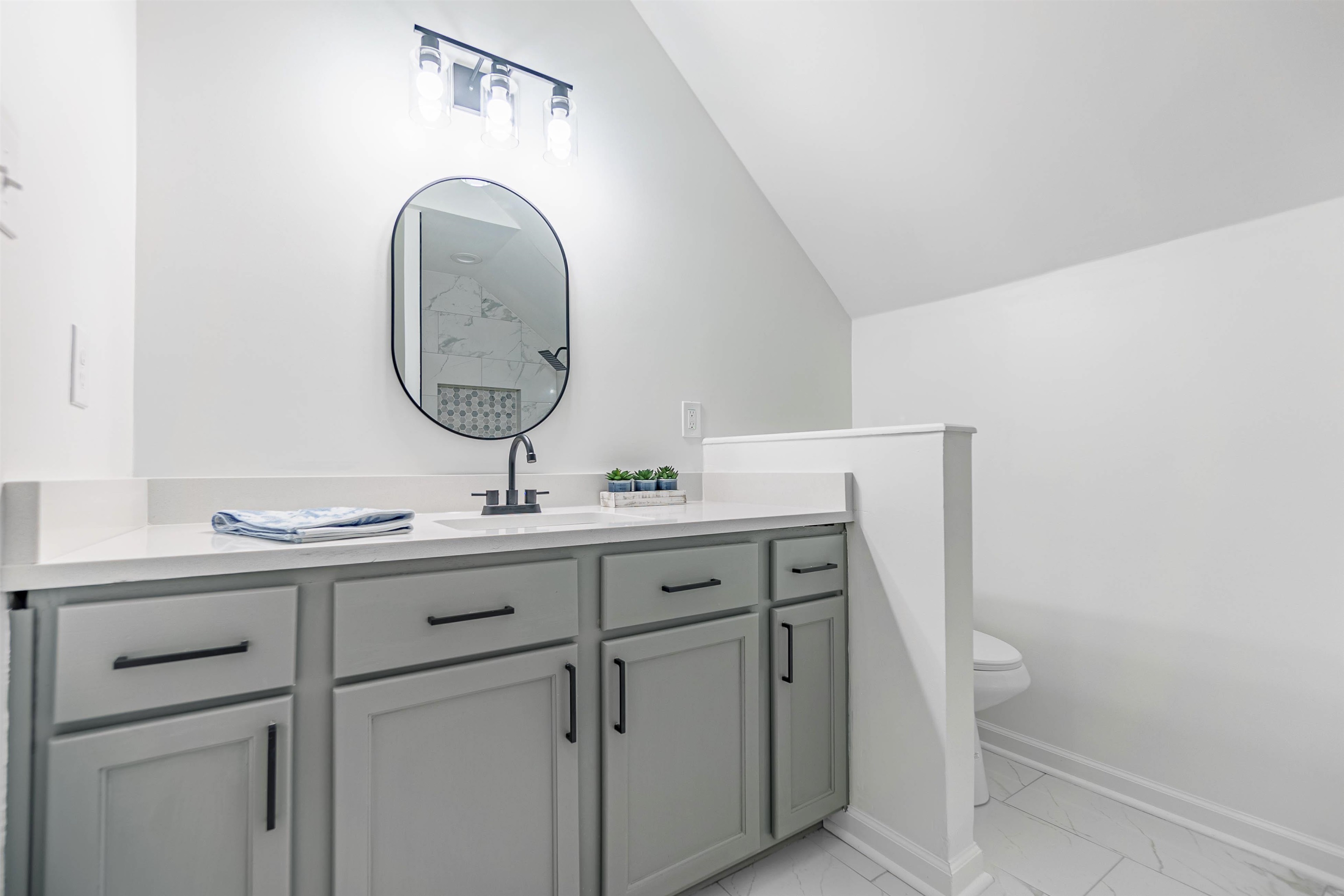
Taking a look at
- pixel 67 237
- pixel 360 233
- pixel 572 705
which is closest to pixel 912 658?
pixel 572 705

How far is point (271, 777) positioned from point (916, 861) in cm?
140

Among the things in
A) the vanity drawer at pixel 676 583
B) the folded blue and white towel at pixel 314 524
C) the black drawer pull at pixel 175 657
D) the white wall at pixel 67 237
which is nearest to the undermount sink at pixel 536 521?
the vanity drawer at pixel 676 583

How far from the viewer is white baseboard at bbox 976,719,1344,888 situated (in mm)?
1564

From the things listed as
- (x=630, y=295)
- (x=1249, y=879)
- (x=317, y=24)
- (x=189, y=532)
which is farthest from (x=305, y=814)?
(x=1249, y=879)

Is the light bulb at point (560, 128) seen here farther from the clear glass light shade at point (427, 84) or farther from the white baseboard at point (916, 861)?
the white baseboard at point (916, 861)

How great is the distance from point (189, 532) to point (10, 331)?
49cm

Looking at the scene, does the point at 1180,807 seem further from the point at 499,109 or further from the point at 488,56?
the point at 488,56

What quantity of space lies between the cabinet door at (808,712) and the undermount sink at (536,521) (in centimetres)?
48

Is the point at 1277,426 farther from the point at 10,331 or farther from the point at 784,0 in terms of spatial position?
the point at 10,331

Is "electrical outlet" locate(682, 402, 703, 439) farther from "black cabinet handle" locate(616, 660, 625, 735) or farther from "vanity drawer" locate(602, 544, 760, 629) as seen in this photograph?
"black cabinet handle" locate(616, 660, 625, 735)

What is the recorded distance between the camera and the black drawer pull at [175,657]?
2.80 ft

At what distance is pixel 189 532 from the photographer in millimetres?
1224

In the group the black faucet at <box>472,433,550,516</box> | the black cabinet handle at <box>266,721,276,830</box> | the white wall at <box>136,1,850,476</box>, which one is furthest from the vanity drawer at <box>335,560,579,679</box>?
the white wall at <box>136,1,850,476</box>

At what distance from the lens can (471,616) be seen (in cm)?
112
